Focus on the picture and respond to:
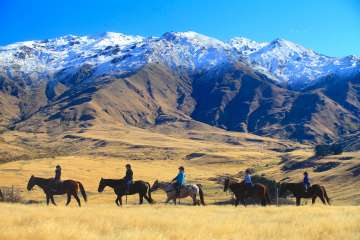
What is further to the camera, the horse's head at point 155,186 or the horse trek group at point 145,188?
the horse's head at point 155,186

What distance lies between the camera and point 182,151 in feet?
638

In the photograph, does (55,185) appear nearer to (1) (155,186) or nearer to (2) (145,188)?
(2) (145,188)

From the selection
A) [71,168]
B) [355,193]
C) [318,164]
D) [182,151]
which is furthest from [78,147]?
[355,193]

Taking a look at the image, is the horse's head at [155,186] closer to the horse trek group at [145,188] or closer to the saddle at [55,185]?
the horse trek group at [145,188]

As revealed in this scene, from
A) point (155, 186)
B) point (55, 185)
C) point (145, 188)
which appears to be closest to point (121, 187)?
point (145, 188)

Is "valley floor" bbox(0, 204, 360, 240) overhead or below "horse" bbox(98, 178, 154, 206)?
below

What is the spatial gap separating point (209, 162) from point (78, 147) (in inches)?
2560

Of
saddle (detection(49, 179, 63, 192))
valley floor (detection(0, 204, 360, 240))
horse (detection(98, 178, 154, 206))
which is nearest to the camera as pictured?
valley floor (detection(0, 204, 360, 240))

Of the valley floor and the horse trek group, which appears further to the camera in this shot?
the horse trek group

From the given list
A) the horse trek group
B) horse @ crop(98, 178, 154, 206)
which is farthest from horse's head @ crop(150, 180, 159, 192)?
horse @ crop(98, 178, 154, 206)

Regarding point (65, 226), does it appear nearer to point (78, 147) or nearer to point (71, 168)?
point (71, 168)

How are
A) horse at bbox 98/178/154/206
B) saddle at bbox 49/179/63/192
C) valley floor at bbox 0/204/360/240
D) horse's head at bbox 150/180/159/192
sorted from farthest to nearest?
horse's head at bbox 150/180/159/192 → horse at bbox 98/178/154/206 → saddle at bbox 49/179/63/192 → valley floor at bbox 0/204/360/240

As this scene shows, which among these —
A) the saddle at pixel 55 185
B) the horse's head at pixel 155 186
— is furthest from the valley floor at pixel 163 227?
the horse's head at pixel 155 186

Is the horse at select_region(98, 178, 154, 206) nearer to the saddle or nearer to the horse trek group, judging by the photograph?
the horse trek group
